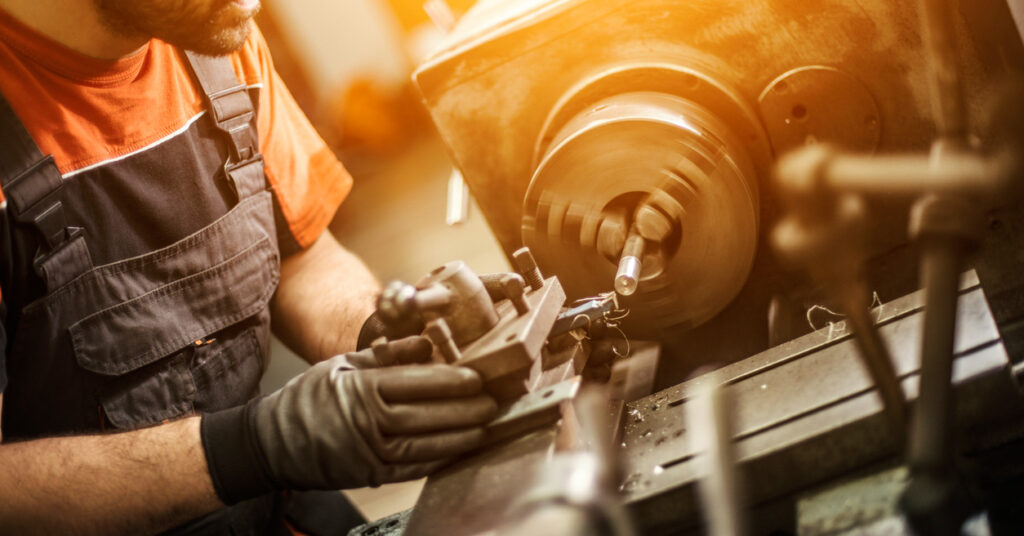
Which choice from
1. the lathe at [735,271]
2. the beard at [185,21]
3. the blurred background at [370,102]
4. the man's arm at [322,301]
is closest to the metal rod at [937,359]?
the lathe at [735,271]

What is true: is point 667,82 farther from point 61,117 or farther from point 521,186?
point 61,117

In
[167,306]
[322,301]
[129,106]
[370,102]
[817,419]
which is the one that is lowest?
[817,419]

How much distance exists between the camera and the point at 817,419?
0.77m

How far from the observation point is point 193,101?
1504 millimetres

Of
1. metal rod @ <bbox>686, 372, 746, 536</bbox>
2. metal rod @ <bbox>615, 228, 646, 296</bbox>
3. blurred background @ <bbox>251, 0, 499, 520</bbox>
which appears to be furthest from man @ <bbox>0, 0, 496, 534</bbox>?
blurred background @ <bbox>251, 0, 499, 520</bbox>

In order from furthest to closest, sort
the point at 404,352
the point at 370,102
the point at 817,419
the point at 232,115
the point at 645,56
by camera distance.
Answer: the point at 370,102 < the point at 232,115 < the point at 645,56 < the point at 404,352 < the point at 817,419

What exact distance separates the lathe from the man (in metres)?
0.17

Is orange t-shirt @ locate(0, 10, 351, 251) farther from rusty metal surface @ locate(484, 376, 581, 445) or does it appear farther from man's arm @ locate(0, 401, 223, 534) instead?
rusty metal surface @ locate(484, 376, 581, 445)

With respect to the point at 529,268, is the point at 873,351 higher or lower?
lower

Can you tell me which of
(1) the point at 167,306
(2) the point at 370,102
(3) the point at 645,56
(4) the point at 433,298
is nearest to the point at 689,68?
(3) the point at 645,56

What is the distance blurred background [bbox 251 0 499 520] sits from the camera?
502cm

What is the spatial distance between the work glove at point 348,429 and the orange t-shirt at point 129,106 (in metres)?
0.55

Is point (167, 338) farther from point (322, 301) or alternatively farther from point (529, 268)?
point (529, 268)

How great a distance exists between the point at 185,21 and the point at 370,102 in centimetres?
476
